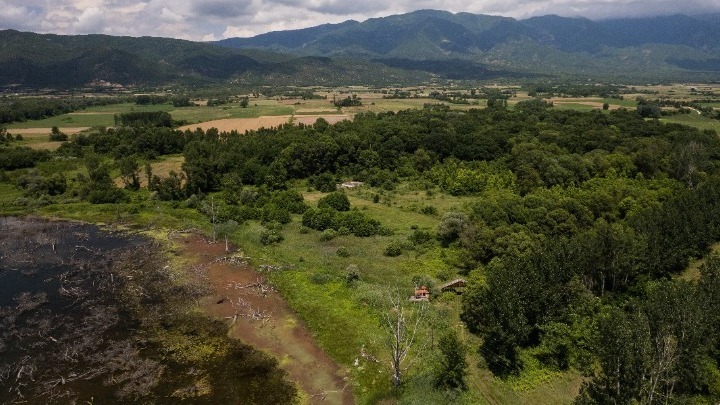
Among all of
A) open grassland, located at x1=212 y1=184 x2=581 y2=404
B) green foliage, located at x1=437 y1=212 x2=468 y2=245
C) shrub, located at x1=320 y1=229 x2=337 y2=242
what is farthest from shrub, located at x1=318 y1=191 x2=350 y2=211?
green foliage, located at x1=437 y1=212 x2=468 y2=245

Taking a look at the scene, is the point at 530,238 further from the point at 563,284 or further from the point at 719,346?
the point at 719,346

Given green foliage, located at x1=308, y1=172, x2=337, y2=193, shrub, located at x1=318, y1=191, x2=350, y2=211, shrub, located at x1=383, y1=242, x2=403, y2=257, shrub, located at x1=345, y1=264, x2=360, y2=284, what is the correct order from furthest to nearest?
1. green foliage, located at x1=308, y1=172, x2=337, y2=193
2. shrub, located at x1=318, y1=191, x2=350, y2=211
3. shrub, located at x1=383, y1=242, x2=403, y2=257
4. shrub, located at x1=345, y1=264, x2=360, y2=284

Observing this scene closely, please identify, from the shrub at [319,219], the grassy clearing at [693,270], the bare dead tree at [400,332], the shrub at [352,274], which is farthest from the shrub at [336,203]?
the grassy clearing at [693,270]

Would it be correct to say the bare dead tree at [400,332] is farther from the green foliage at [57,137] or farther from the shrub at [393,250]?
the green foliage at [57,137]

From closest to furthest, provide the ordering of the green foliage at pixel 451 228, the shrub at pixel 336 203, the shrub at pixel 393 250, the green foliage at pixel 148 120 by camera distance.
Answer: the shrub at pixel 393 250
the green foliage at pixel 451 228
the shrub at pixel 336 203
the green foliage at pixel 148 120

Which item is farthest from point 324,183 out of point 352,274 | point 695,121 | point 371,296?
point 695,121

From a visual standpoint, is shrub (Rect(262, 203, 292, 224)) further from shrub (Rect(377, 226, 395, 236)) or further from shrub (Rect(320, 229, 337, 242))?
shrub (Rect(377, 226, 395, 236))
